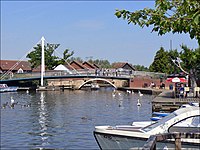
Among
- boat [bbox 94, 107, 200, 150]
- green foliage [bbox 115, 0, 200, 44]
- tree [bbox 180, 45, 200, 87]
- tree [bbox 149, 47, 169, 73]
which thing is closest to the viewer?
green foliage [bbox 115, 0, 200, 44]

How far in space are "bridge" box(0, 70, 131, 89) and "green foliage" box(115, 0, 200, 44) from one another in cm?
7347

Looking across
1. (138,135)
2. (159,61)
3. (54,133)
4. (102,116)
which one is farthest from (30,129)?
(159,61)

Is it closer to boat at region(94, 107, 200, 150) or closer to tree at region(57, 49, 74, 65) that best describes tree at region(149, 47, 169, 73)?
tree at region(57, 49, 74, 65)

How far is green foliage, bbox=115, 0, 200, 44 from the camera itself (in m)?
6.98

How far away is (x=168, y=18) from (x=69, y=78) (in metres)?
78.1

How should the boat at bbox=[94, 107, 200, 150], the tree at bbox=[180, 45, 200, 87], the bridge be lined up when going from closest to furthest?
the tree at bbox=[180, 45, 200, 87] → the boat at bbox=[94, 107, 200, 150] → the bridge

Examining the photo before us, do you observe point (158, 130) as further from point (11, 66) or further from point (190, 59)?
point (11, 66)

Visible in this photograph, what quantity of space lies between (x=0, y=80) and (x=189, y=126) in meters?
73.4

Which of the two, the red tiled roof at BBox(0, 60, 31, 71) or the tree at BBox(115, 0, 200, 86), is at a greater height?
the red tiled roof at BBox(0, 60, 31, 71)

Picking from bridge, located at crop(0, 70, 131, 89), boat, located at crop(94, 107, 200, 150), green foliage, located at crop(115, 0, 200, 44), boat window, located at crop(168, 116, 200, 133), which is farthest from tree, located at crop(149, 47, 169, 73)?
green foliage, located at crop(115, 0, 200, 44)

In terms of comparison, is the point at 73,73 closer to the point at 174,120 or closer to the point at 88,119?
the point at 88,119

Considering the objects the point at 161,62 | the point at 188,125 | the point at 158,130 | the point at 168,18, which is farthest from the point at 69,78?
the point at 168,18

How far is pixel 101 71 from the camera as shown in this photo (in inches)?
3361

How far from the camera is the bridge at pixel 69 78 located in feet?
270
